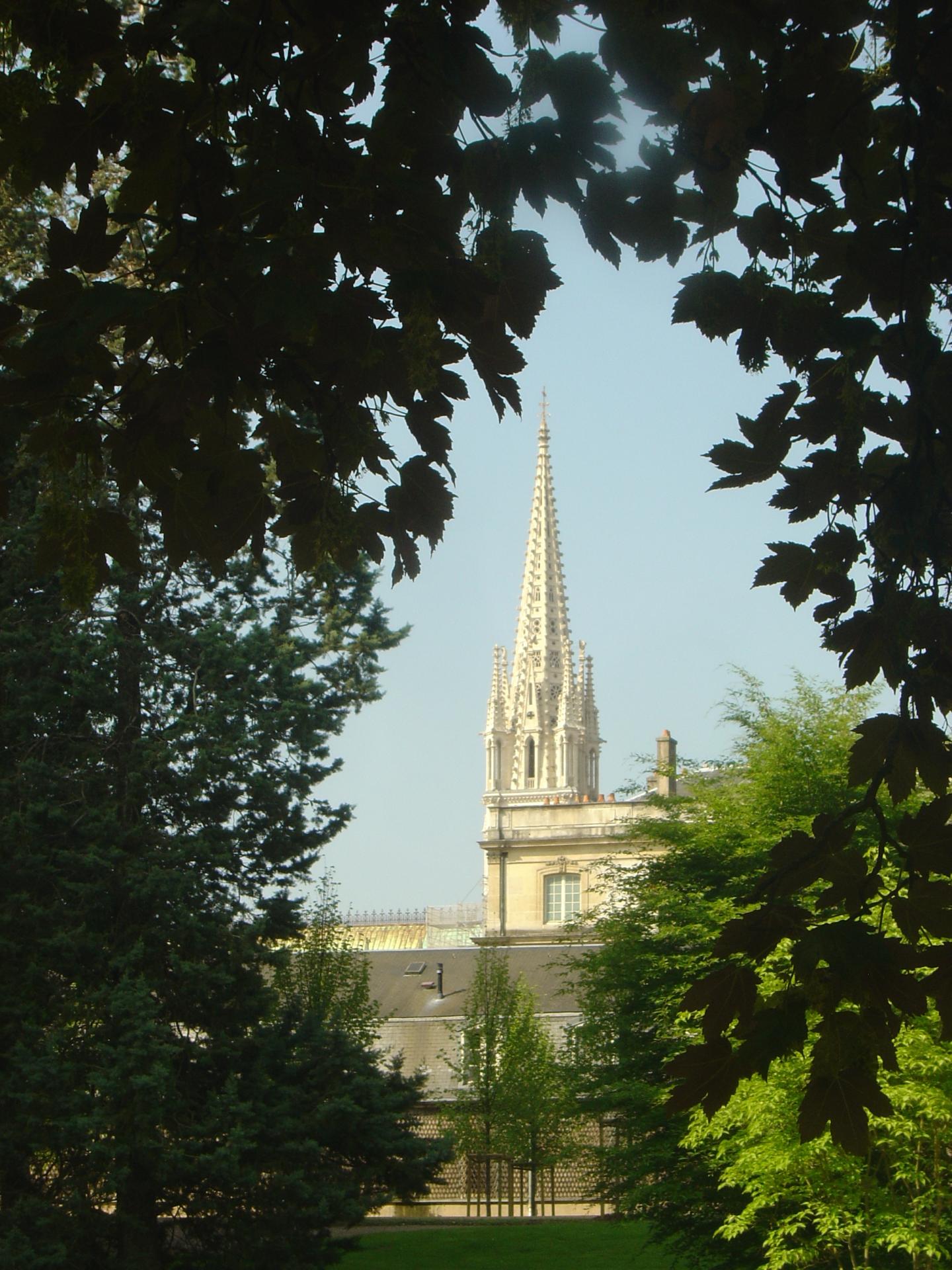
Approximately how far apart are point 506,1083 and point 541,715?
154 feet

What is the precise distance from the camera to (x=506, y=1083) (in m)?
40.6

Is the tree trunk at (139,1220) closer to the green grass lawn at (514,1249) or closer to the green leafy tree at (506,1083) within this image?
the green grass lawn at (514,1249)

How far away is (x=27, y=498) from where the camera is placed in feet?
62.9

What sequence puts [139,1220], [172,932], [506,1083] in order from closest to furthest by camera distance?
[139,1220]
[172,932]
[506,1083]

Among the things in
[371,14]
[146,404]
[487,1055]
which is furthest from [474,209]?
[487,1055]

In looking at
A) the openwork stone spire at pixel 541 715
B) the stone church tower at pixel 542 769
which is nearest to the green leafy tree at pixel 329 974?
the stone church tower at pixel 542 769

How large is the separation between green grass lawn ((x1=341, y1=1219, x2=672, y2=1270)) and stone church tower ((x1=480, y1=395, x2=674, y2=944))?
30387 mm

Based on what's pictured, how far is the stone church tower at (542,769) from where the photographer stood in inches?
2832

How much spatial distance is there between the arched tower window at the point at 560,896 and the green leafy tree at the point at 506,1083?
27103 millimetres

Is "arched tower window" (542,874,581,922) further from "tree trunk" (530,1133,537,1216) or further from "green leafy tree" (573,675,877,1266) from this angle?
"green leafy tree" (573,675,877,1266)

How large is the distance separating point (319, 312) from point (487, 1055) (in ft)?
132

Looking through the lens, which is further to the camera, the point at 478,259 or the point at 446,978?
the point at 446,978

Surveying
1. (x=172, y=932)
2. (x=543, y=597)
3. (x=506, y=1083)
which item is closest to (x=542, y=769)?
(x=543, y=597)

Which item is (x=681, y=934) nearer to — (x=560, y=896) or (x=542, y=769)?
(x=560, y=896)
